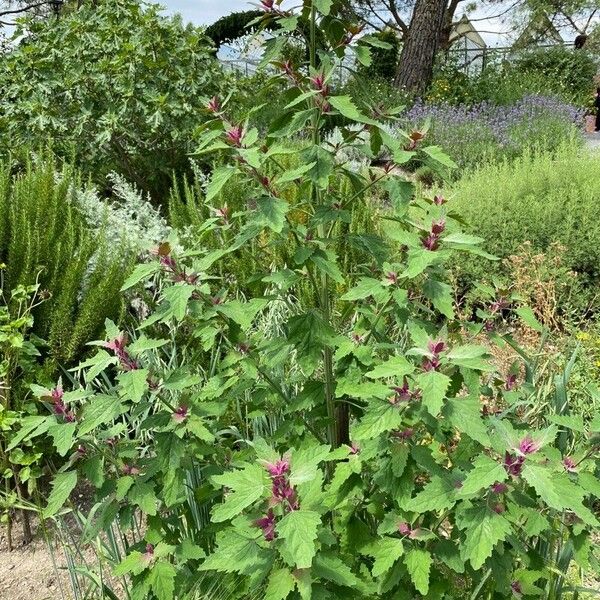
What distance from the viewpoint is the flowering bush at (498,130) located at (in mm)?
8031

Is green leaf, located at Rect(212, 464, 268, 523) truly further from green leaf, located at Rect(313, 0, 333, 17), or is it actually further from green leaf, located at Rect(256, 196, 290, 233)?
green leaf, located at Rect(313, 0, 333, 17)

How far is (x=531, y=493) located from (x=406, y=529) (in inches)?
13.8

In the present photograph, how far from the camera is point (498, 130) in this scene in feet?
28.7

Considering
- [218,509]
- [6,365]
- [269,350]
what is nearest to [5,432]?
[6,365]

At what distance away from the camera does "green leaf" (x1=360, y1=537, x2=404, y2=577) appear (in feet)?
4.66

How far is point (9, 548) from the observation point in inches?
96.0

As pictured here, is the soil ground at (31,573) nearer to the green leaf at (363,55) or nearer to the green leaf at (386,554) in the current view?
the green leaf at (386,554)

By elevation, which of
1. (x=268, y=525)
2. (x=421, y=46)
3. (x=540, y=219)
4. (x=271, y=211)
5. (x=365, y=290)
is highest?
(x=421, y=46)

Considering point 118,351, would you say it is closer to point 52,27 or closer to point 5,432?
point 5,432

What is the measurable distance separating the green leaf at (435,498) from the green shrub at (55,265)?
1789 mm

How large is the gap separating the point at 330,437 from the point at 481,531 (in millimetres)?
625

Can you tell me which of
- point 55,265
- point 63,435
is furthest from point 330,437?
point 55,265

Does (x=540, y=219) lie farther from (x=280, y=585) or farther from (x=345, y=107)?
(x=280, y=585)

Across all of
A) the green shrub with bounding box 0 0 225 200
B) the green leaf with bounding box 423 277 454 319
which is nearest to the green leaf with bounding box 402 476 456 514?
the green leaf with bounding box 423 277 454 319
